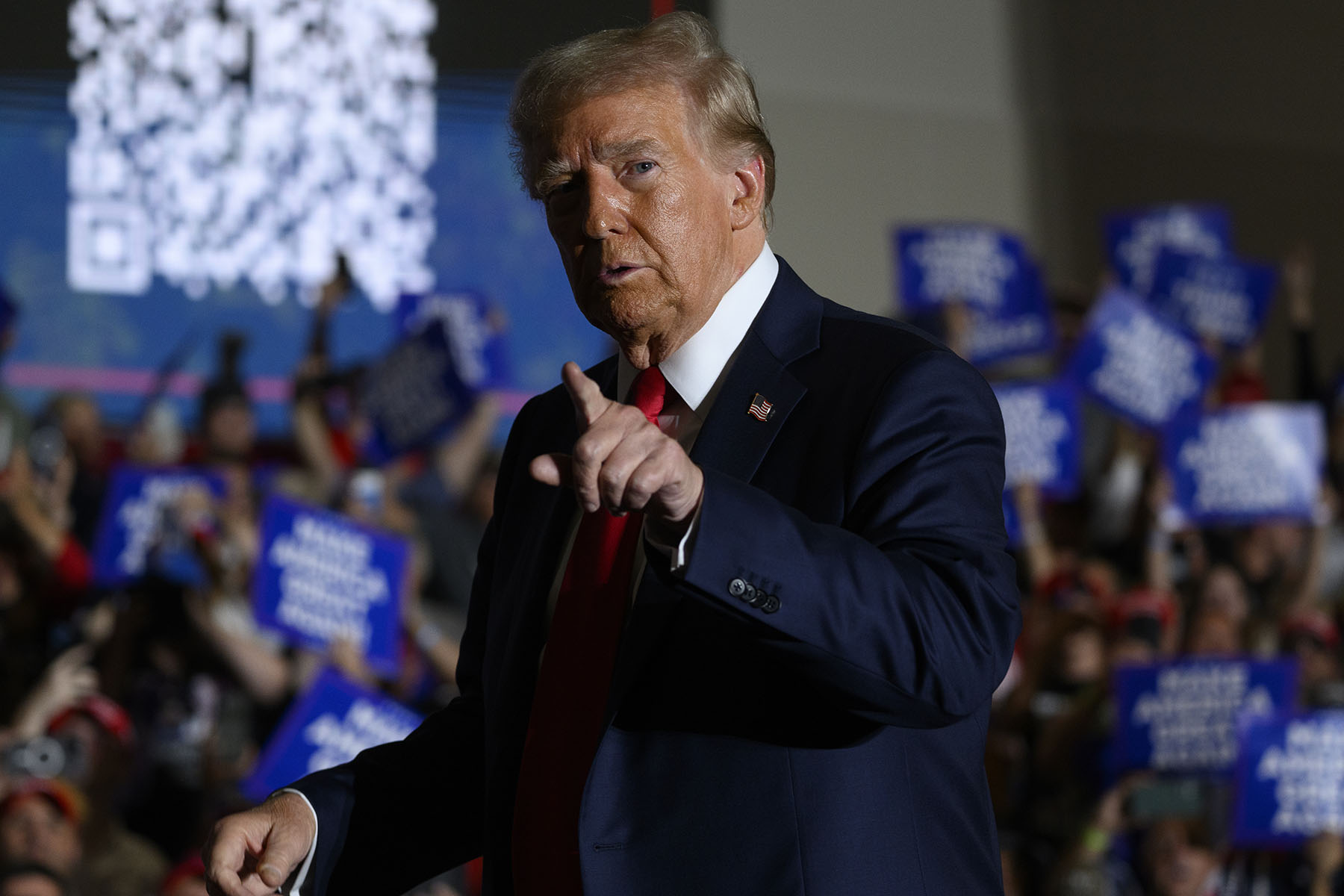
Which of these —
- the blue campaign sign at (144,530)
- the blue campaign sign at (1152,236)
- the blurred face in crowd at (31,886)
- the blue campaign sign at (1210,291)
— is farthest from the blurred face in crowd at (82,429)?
the blue campaign sign at (1152,236)

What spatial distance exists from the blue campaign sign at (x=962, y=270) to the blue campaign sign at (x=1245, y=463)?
80cm

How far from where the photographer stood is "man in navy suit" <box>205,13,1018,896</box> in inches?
35.4

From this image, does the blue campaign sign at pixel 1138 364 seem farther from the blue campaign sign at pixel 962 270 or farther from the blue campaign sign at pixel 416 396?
the blue campaign sign at pixel 416 396

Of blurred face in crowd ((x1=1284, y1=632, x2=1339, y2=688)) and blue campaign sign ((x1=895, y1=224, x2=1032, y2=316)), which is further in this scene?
blue campaign sign ((x1=895, y1=224, x2=1032, y2=316))

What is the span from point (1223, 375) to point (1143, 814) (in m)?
2.47

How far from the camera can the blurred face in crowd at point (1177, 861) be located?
4160 millimetres

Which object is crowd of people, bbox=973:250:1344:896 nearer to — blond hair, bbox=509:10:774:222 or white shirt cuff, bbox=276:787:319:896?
white shirt cuff, bbox=276:787:319:896

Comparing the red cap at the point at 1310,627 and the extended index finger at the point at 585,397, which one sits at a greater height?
the extended index finger at the point at 585,397

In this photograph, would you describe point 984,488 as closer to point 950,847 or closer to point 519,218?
point 950,847

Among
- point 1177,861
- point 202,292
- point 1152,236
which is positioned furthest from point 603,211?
point 1152,236

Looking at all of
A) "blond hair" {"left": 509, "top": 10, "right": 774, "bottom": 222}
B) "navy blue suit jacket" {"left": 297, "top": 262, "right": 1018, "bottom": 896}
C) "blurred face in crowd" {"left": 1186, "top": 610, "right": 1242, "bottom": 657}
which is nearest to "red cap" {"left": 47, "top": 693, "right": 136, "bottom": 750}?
"blurred face in crowd" {"left": 1186, "top": 610, "right": 1242, "bottom": 657}

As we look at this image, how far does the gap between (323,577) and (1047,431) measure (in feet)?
7.66

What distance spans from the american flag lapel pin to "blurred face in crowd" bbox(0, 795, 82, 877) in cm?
300

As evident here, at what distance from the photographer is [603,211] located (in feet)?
3.47
